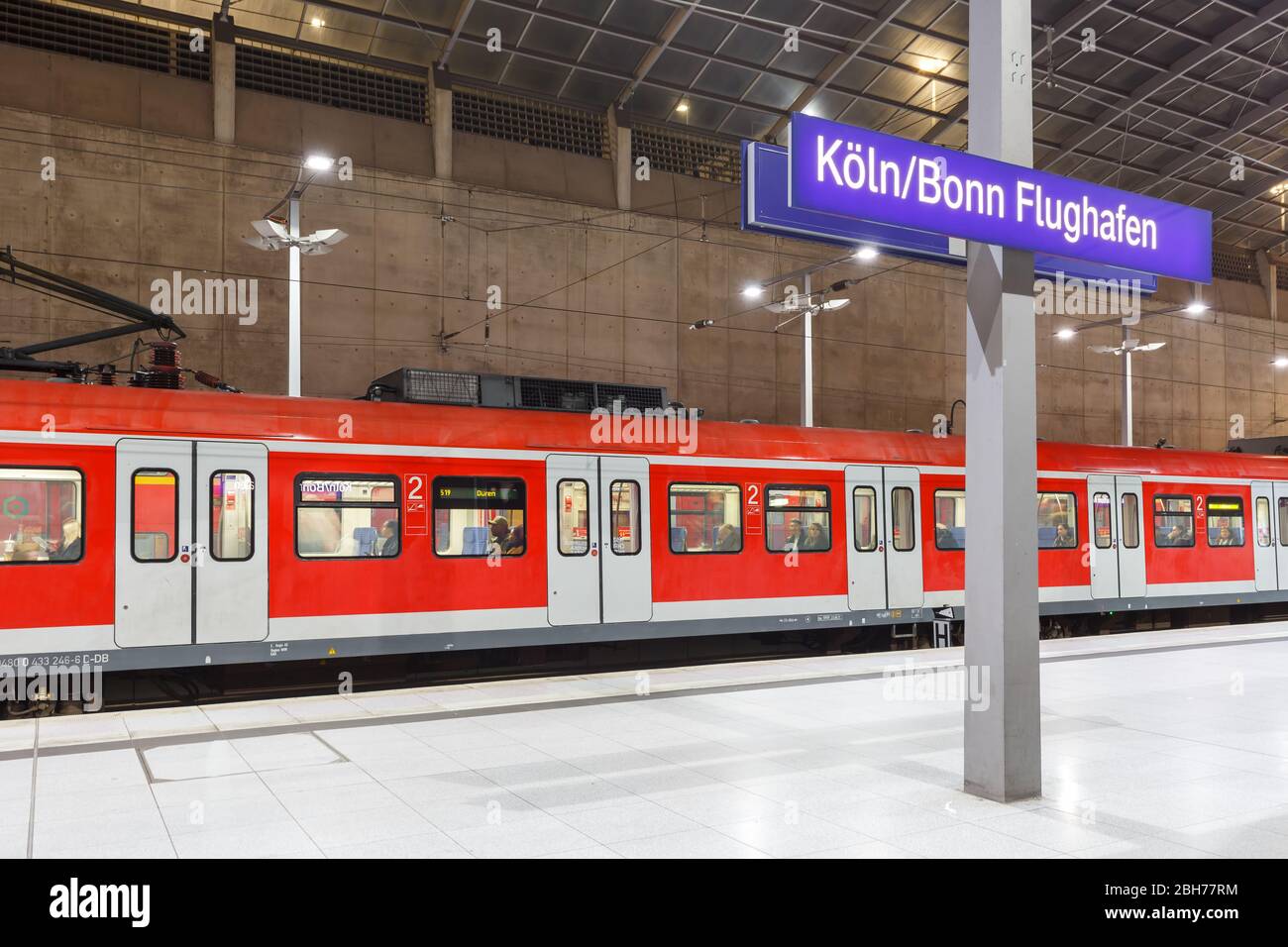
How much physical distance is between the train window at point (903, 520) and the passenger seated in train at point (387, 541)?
7220mm

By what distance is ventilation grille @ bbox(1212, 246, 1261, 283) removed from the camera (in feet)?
114

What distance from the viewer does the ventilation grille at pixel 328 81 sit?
19672mm

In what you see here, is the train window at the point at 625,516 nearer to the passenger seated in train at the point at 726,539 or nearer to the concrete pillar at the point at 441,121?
the passenger seated in train at the point at 726,539

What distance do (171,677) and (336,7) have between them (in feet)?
48.2

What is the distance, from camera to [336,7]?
19.5 metres

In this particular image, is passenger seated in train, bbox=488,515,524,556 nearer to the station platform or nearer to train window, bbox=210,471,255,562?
the station platform

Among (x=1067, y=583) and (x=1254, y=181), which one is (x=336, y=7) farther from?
(x=1254, y=181)

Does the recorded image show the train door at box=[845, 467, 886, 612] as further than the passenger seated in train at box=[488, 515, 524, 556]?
Yes

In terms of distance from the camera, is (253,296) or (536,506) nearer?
(536,506)

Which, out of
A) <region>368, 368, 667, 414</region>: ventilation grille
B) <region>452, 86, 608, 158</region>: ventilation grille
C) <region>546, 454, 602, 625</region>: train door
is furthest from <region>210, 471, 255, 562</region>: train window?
<region>452, 86, 608, 158</region>: ventilation grille

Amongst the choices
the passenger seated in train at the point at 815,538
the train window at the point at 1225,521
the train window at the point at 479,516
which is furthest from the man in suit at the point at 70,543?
the train window at the point at 1225,521

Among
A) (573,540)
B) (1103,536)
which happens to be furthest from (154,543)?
(1103,536)

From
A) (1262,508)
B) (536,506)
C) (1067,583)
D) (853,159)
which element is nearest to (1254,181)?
(1262,508)

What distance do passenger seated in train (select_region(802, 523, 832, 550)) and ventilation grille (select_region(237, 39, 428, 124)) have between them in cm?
1331
